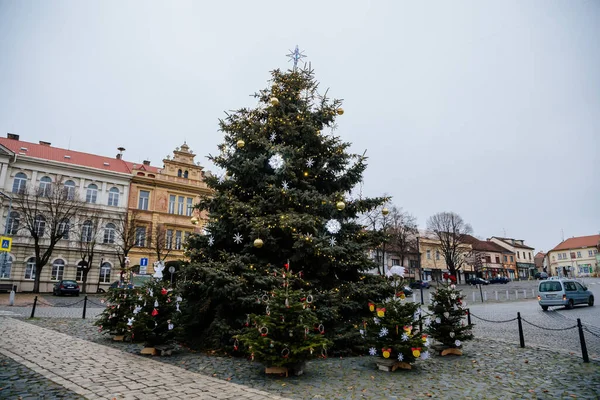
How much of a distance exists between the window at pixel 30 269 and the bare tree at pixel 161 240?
38.8 feet

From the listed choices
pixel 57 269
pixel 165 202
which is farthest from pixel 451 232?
pixel 57 269

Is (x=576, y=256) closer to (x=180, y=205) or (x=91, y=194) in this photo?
(x=180, y=205)

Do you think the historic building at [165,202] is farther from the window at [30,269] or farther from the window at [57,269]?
the window at [30,269]

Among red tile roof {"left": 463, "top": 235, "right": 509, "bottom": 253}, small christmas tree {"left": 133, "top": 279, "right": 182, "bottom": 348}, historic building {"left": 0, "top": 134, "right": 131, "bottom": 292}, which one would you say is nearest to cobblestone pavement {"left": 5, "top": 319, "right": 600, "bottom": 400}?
small christmas tree {"left": 133, "top": 279, "right": 182, "bottom": 348}

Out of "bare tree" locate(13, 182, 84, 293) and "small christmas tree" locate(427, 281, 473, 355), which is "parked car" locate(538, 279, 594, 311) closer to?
"small christmas tree" locate(427, 281, 473, 355)

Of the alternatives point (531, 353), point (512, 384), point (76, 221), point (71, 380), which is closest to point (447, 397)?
point (512, 384)

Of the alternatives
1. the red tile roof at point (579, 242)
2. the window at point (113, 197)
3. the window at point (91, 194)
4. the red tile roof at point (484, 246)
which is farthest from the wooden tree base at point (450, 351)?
the red tile roof at point (579, 242)

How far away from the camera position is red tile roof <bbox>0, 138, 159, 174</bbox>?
4162cm

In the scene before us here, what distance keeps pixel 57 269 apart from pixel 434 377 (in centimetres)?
4371

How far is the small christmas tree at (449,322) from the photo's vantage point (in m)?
9.48

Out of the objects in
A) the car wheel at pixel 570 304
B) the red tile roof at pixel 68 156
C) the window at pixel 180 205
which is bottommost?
the car wheel at pixel 570 304

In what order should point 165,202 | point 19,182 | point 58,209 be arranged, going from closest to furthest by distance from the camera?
point 58,209 → point 19,182 → point 165,202

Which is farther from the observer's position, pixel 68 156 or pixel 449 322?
pixel 68 156

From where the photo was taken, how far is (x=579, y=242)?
97188 millimetres
